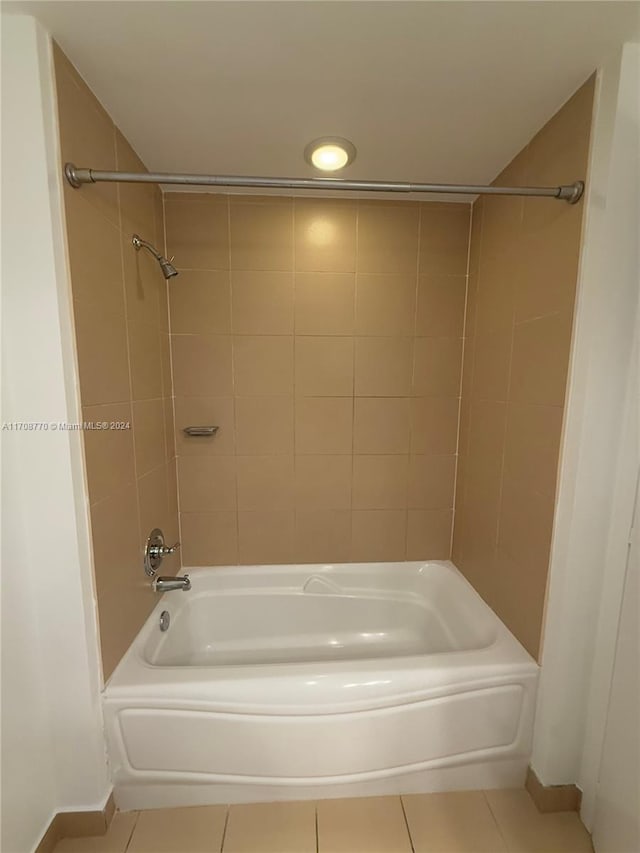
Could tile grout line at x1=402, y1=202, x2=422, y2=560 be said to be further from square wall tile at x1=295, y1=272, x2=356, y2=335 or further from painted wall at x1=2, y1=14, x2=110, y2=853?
painted wall at x1=2, y1=14, x2=110, y2=853

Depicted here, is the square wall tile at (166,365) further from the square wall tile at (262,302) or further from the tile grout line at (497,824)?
the tile grout line at (497,824)

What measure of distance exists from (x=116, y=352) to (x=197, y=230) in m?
0.75

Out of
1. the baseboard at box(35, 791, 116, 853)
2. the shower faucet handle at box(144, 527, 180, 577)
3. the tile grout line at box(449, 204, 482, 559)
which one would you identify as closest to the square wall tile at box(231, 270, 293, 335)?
the tile grout line at box(449, 204, 482, 559)

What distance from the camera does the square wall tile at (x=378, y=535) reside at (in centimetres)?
189

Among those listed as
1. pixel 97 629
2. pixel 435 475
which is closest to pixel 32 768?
pixel 97 629

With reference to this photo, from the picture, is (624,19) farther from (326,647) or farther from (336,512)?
(326,647)

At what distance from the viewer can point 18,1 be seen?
81 cm

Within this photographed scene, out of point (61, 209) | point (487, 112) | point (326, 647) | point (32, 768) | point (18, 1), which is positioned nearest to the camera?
point (18, 1)

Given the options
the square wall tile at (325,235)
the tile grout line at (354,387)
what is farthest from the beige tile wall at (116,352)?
the tile grout line at (354,387)

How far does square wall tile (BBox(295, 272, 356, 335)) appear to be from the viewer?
1.71m

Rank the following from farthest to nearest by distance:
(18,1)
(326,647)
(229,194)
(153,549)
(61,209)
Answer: (326,647), (229,194), (153,549), (61,209), (18,1)

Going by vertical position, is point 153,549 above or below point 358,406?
below

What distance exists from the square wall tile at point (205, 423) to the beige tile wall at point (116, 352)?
0.14 metres

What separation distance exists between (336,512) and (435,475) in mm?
506
